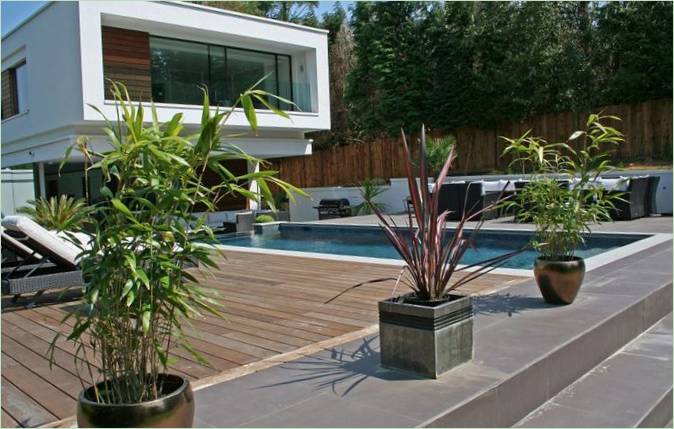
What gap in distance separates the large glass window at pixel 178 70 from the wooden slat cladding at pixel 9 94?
480 centimetres

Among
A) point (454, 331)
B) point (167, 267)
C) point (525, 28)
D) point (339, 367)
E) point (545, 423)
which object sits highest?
point (525, 28)

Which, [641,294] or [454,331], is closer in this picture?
[454,331]

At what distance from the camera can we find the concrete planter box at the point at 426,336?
8.93 ft

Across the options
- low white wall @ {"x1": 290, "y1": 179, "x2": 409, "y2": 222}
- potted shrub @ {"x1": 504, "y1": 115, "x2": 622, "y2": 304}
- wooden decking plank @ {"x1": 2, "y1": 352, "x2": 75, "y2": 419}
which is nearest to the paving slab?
potted shrub @ {"x1": 504, "y1": 115, "x2": 622, "y2": 304}

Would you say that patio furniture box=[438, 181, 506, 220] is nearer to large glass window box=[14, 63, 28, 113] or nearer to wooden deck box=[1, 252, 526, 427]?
wooden deck box=[1, 252, 526, 427]

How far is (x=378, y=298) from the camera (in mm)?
4902

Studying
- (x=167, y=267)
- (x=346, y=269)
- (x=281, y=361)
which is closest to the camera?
(x=167, y=267)

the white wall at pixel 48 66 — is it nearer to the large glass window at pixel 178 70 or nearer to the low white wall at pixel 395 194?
the large glass window at pixel 178 70

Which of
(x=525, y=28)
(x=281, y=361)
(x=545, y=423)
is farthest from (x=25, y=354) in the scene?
(x=525, y=28)

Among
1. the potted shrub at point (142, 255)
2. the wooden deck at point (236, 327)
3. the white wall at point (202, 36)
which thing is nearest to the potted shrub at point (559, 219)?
the wooden deck at point (236, 327)

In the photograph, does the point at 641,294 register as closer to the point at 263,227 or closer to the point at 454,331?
the point at 454,331

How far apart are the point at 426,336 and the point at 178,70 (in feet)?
48.3

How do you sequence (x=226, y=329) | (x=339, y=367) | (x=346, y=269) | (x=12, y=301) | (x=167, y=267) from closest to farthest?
1. (x=167, y=267)
2. (x=339, y=367)
3. (x=226, y=329)
4. (x=12, y=301)
5. (x=346, y=269)

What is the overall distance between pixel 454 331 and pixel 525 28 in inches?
722
